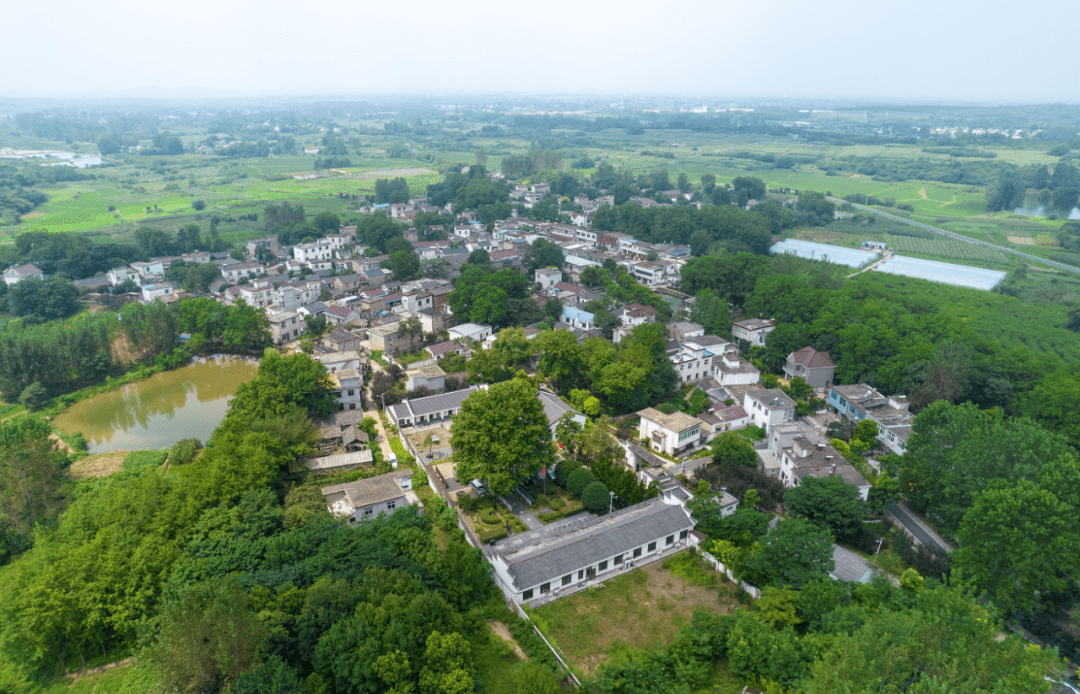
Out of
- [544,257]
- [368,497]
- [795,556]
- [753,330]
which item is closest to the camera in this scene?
[795,556]

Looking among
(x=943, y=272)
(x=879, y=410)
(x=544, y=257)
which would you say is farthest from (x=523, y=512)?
(x=943, y=272)

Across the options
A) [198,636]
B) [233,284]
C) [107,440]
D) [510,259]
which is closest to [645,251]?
[510,259]

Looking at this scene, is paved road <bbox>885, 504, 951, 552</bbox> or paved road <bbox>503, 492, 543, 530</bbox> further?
paved road <bbox>503, 492, 543, 530</bbox>

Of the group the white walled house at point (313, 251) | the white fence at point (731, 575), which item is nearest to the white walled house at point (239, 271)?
the white walled house at point (313, 251)

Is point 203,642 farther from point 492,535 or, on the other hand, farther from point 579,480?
point 579,480

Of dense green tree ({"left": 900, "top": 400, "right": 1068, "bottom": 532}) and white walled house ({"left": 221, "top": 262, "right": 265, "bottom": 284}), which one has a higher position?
dense green tree ({"left": 900, "top": 400, "right": 1068, "bottom": 532})

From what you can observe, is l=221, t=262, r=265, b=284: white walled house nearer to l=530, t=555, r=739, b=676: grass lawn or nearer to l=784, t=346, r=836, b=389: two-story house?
l=530, t=555, r=739, b=676: grass lawn

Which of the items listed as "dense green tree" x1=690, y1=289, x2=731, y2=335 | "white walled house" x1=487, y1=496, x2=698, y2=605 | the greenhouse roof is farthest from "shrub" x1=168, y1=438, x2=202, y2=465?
the greenhouse roof
